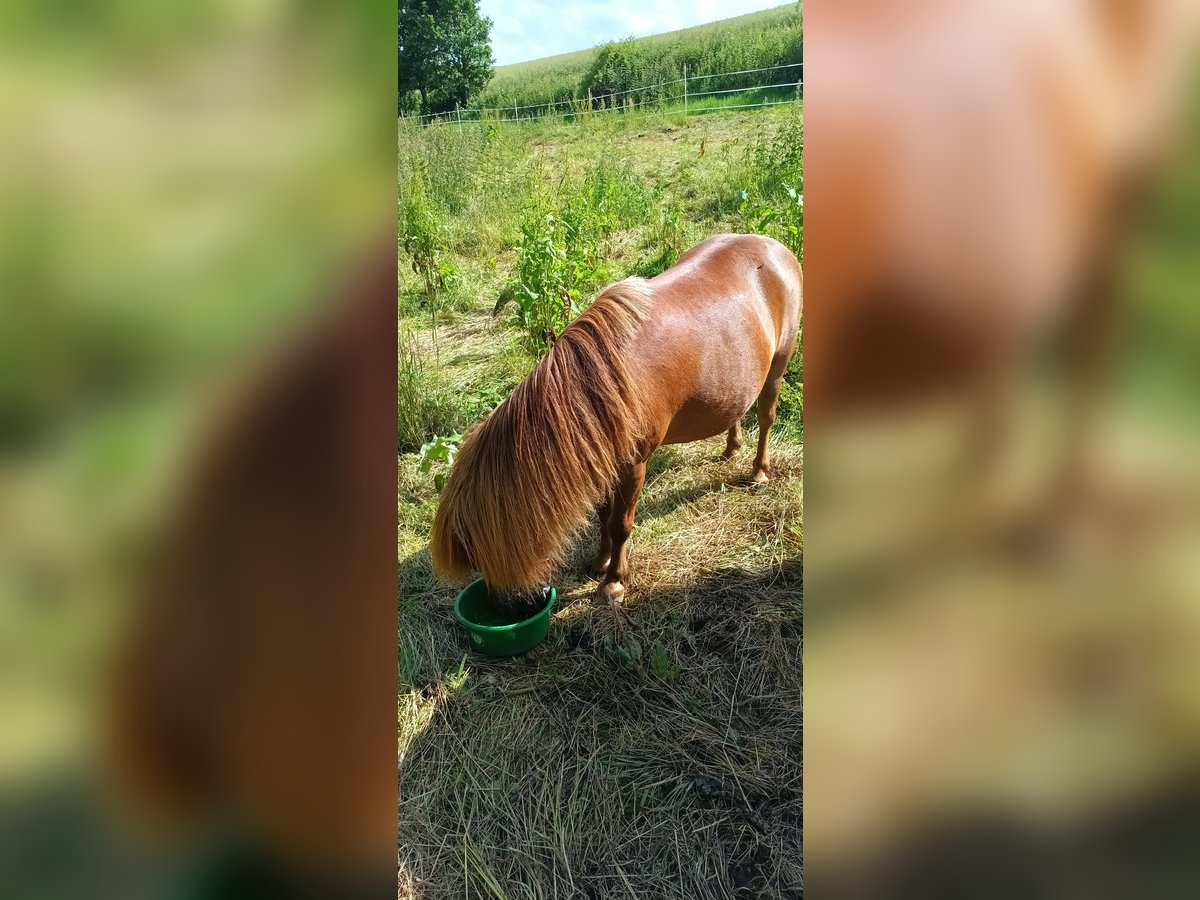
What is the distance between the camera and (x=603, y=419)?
240 centimetres

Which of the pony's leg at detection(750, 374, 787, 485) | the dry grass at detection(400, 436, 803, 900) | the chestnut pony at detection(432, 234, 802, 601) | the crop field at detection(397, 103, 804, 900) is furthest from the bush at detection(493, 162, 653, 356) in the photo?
the dry grass at detection(400, 436, 803, 900)

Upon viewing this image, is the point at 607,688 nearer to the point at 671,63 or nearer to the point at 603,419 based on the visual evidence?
the point at 603,419

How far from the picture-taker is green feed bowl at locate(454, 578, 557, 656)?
102 inches
